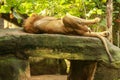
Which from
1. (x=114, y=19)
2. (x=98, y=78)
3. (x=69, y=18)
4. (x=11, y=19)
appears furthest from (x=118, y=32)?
(x=69, y=18)

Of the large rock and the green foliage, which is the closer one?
the large rock

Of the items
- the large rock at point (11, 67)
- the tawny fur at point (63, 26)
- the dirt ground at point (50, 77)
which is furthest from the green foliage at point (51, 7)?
the large rock at point (11, 67)

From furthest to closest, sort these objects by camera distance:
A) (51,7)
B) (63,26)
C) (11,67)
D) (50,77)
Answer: (51,7)
(50,77)
(63,26)
(11,67)

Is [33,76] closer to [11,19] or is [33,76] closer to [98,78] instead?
[11,19]

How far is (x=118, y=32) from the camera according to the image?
1146 cm

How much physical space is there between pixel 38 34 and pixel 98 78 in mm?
1680

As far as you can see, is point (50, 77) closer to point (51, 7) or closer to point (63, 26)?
point (51, 7)

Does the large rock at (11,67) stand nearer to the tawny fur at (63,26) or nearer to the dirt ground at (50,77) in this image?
the tawny fur at (63,26)

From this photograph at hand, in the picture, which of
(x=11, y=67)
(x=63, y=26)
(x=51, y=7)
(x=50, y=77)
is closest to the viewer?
(x=11, y=67)

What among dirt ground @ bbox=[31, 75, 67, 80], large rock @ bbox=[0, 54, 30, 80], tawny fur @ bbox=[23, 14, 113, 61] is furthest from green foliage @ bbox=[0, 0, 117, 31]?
large rock @ bbox=[0, 54, 30, 80]

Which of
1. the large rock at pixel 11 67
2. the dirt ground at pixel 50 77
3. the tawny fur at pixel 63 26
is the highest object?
the tawny fur at pixel 63 26


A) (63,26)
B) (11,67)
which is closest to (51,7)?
(63,26)

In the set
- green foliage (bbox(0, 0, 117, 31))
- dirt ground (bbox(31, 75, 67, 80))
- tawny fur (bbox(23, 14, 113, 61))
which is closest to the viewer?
tawny fur (bbox(23, 14, 113, 61))

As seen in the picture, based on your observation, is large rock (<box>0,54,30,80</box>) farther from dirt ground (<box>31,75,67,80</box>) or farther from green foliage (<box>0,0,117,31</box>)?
dirt ground (<box>31,75,67,80</box>)
